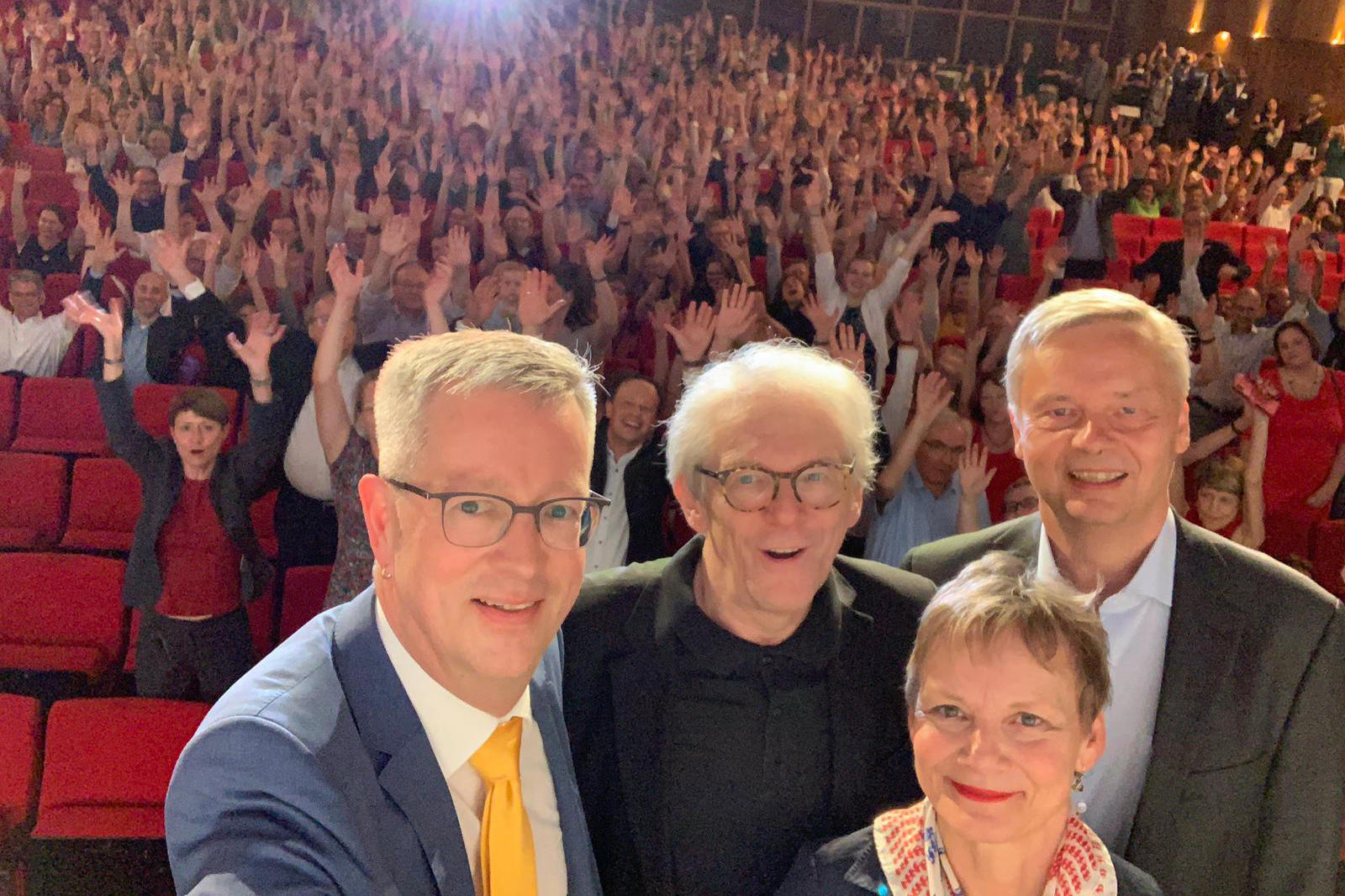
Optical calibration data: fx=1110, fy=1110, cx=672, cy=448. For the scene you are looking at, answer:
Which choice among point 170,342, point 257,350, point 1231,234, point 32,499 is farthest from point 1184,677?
point 1231,234

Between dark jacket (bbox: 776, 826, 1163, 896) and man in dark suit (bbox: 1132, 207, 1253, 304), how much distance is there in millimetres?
5557

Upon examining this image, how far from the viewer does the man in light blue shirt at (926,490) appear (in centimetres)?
332

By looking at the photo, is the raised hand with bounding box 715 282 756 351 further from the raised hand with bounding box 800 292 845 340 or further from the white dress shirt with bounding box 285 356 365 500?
the white dress shirt with bounding box 285 356 365 500

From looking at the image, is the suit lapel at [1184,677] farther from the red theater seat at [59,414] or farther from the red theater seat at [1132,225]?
the red theater seat at [1132,225]

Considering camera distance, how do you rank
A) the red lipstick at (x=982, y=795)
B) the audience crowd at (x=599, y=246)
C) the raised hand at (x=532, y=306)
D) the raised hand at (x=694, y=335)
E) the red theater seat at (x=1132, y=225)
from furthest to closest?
the red theater seat at (x=1132, y=225) → the raised hand at (x=532, y=306) → the raised hand at (x=694, y=335) → the audience crowd at (x=599, y=246) → the red lipstick at (x=982, y=795)

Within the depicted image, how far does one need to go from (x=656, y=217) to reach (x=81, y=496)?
2.88 m

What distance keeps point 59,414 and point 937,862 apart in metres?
3.87

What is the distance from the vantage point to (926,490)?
134 inches

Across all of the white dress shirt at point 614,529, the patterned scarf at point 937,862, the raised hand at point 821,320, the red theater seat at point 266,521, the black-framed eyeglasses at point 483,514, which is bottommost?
the red theater seat at point 266,521

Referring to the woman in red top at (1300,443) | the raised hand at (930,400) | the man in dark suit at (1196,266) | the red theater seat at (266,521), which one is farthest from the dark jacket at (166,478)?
the man in dark suit at (1196,266)

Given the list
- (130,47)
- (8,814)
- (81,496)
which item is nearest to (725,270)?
(81,496)

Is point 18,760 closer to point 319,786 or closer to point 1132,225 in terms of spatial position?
point 319,786

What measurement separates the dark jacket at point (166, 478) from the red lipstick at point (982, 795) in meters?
2.28

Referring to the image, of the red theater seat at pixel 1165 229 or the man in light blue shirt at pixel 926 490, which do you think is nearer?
the man in light blue shirt at pixel 926 490
